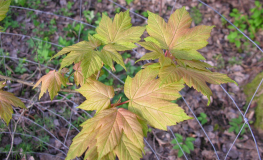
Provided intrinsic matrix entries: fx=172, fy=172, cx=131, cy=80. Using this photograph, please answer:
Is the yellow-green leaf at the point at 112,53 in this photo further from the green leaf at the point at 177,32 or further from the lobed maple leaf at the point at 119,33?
the green leaf at the point at 177,32

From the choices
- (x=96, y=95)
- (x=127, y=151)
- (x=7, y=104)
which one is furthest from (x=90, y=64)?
(x=7, y=104)

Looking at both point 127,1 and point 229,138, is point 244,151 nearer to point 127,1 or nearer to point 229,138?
point 229,138

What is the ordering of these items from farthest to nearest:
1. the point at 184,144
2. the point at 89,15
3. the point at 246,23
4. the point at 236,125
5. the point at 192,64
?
the point at 246,23 → the point at 89,15 → the point at 236,125 → the point at 184,144 → the point at 192,64

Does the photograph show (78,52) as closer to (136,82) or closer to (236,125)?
(136,82)

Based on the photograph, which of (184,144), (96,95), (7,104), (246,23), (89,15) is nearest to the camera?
(96,95)

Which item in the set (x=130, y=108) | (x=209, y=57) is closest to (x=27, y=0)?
(x=130, y=108)

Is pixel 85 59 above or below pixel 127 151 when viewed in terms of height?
above

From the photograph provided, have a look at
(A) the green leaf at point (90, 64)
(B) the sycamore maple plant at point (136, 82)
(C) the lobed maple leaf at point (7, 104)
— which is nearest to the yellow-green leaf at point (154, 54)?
(B) the sycamore maple plant at point (136, 82)

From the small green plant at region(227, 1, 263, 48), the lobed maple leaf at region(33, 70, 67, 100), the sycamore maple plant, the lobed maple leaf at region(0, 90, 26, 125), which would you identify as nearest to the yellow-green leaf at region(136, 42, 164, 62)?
the sycamore maple plant

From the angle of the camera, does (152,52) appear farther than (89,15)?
No
